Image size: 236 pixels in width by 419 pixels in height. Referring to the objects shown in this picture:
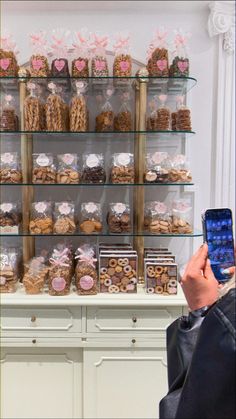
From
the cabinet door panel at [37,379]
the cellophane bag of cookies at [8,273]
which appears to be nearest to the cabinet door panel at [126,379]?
the cabinet door panel at [37,379]

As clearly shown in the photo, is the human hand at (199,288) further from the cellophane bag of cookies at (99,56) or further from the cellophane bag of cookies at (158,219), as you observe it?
the cellophane bag of cookies at (99,56)

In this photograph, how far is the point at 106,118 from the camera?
2232mm

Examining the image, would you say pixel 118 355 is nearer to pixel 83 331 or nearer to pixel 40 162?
pixel 83 331

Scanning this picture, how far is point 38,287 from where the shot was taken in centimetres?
214

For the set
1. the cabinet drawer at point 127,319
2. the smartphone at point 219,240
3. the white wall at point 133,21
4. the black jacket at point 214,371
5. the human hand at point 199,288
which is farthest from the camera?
the white wall at point 133,21

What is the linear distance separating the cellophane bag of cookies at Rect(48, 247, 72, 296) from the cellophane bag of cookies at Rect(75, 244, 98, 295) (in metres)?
0.05

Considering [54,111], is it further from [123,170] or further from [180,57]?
[180,57]

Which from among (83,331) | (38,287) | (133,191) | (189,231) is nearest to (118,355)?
(83,331)

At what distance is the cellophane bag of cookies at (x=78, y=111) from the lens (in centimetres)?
217

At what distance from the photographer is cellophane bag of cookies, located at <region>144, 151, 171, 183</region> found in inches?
87.3

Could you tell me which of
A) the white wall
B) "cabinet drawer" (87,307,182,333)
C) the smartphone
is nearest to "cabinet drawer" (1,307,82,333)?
"cabinet drawer" (87,307,182,333)

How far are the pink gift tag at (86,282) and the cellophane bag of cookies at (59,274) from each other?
0.08 metres

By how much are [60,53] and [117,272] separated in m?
1.16

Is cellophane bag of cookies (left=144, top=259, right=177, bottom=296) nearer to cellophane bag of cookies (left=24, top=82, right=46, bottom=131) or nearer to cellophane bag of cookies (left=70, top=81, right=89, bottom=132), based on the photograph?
cellophane bag of cookies (left=70, top=81, right=89, bottom=132)
